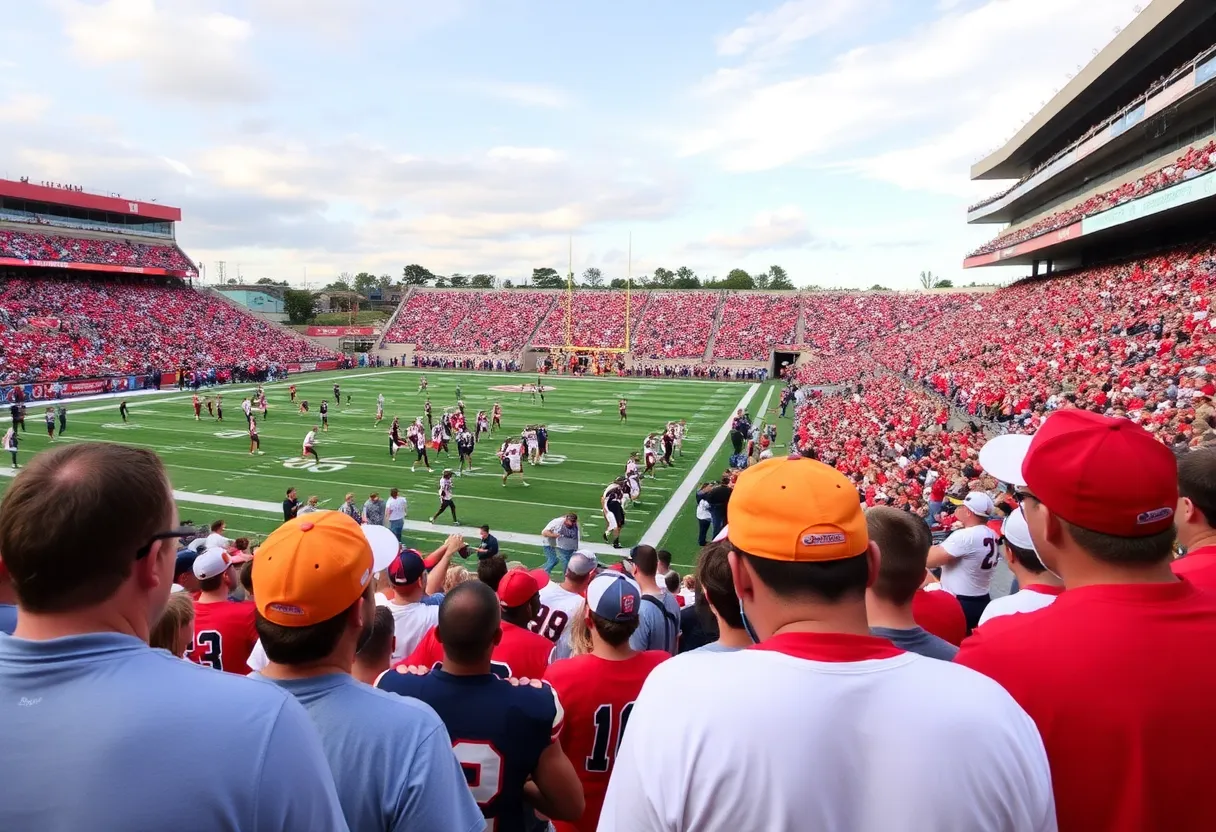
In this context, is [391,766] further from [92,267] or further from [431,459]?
[92,267]

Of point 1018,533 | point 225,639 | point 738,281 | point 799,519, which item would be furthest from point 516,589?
point 738,281

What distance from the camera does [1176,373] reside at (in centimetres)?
1334

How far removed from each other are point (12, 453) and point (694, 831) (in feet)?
80.0

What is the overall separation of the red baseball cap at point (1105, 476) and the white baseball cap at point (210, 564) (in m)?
4.68

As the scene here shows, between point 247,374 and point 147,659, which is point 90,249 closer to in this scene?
point 247,374

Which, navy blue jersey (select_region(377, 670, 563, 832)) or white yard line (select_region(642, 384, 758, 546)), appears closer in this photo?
navy blue jersey (select_region(377, 670, 563, 832))

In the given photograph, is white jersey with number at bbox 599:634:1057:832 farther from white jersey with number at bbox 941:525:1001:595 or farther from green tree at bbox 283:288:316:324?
green tree at bbox 283:288:316:324

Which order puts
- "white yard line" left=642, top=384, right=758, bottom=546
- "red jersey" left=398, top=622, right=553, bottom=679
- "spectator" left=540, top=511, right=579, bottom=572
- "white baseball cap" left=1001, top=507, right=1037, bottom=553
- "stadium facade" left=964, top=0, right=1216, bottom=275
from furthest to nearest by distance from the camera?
"stadium facade" left=964, top=0, right=1216, bottom=275 < "white yard line" left=642, top=384, right=758, bottom=546 < "spectator" left=540, top=511, right=579, bottom=572 < "white baseball cap" left=1001, top=507, right=1037, bottom=553 < "red jersey" left=398, top=622, right=553, bottom=679

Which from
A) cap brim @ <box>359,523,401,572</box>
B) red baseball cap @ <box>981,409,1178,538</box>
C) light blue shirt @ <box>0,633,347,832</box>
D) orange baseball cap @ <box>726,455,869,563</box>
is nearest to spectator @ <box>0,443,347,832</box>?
light blue shirt @ <box>0,633,347,832</box>

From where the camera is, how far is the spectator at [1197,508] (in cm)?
274

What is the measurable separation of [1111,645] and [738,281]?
114944 mm

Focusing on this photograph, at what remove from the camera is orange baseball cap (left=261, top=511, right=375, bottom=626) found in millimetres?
2016

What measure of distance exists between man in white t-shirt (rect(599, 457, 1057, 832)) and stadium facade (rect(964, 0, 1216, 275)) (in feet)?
81.0

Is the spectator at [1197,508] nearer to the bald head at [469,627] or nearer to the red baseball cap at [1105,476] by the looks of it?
the red baseball cap at [1105,476]
